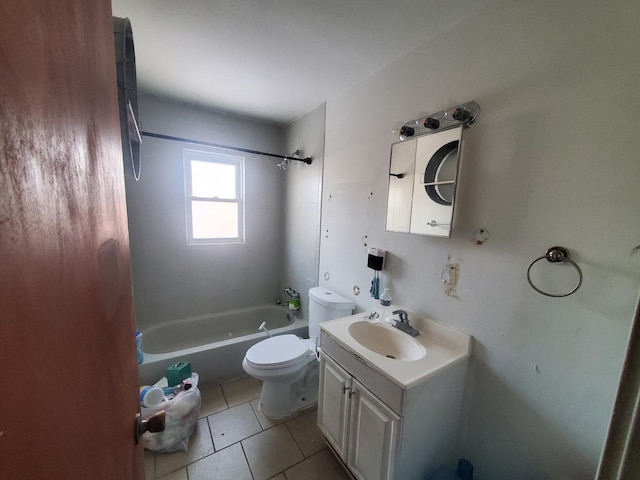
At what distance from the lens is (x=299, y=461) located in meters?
1.40

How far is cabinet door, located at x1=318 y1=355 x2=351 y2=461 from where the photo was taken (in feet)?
4.16

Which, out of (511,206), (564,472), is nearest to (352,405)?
(564,472)

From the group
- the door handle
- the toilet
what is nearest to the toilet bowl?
the toilet

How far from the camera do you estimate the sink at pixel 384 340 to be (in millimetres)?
1309

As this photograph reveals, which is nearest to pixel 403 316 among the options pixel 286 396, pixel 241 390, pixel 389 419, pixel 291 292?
pixel 389 419

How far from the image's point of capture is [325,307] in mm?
1861

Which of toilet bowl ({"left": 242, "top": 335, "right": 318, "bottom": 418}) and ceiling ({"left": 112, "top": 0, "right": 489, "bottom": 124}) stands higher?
ceiling ({"left": 112, "top": 0, "right": 489, "bottom": 124})

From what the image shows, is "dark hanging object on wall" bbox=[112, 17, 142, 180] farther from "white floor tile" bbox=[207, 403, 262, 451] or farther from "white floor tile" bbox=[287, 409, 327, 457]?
"white floor tile" bbox=[287, 409, 327, 457]

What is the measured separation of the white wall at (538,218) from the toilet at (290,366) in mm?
763

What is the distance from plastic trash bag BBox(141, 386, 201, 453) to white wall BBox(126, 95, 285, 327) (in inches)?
47.9

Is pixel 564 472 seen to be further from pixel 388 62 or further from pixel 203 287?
pixel 203 287

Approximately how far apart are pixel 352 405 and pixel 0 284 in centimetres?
137

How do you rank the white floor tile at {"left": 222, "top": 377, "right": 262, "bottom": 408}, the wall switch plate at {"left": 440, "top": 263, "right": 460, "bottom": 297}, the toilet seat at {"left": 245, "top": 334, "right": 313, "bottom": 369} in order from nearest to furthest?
the wall switch plate at {"left": 440, "top": 263, "right": 460, "bottom": 297} < the toilet seat at {"left": 245, "top": 334, "right": 313, "bottom": 369} < the white floor tile at {"left": 222, "top": 377, "right": 262, "bottom": 408}

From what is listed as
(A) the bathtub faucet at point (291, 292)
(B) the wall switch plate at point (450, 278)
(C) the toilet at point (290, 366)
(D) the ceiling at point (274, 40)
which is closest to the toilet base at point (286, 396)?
(C) the toilet at point (290, 366)
